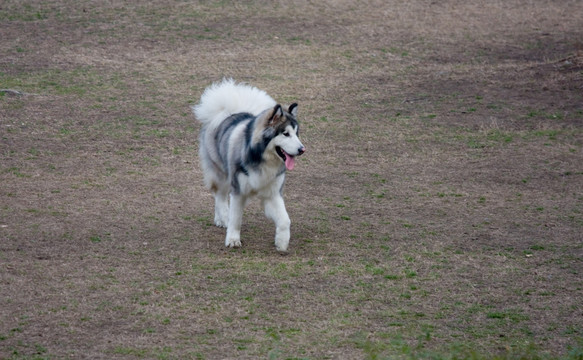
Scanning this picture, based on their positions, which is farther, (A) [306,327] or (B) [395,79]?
(B) [395,79]

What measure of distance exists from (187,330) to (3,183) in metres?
4.57

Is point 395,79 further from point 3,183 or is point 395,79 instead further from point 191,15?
point 3,183

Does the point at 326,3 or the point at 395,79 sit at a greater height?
the point at 326,3

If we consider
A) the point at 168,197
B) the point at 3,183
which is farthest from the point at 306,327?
the point at 3,183

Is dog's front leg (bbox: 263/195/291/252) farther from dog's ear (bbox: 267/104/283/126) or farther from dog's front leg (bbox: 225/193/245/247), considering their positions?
dog's ear (bbox: 267/104/283/126)

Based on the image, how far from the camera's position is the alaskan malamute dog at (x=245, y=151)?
23.7 feet

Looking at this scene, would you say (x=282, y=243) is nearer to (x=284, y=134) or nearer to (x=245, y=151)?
(x=245, y=151)

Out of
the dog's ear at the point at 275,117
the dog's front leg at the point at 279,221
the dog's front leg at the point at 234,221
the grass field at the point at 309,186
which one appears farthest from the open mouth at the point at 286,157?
the grass field at the point at 309,186

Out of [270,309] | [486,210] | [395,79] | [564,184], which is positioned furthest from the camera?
[395,79]

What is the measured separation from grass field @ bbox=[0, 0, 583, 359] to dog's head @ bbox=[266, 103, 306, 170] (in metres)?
1.03

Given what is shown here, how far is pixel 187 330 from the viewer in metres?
5.82

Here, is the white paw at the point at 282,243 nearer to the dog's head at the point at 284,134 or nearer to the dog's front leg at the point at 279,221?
the dog's front leg at the point at 279,221

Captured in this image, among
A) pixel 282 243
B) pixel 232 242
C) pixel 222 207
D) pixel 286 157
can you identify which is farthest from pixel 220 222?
pixel 286 157

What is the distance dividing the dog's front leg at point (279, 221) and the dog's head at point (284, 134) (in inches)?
17.8
